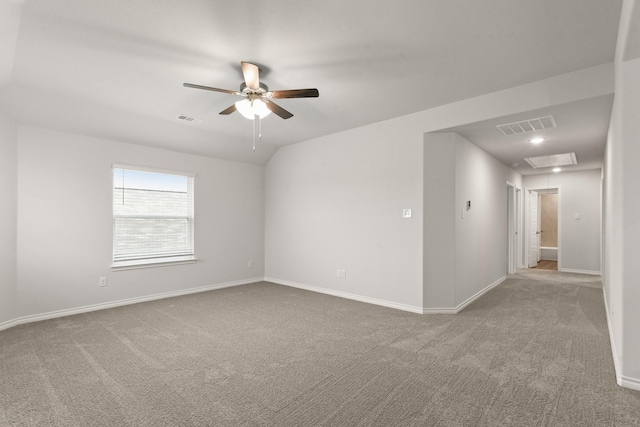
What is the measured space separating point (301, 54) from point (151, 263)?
3.90m

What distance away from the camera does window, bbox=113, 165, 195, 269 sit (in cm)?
463

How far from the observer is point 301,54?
2.72 m

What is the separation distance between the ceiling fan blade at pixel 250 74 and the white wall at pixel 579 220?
307 inches

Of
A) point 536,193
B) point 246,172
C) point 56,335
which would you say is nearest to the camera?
point 56,335

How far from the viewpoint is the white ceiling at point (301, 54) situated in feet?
7.12

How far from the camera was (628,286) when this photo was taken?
7.54 feet

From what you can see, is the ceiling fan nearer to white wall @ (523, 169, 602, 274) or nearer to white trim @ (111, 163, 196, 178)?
white trim @ (111, 163, 196, 178)

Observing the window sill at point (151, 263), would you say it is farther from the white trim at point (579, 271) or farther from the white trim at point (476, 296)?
the white trim at point (579, 271)

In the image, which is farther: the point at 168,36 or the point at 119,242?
the point at 119,242

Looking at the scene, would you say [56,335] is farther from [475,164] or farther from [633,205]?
[475,164]

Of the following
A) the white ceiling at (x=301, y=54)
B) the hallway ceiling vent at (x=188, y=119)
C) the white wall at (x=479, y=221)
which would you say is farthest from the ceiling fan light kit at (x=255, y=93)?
the white wall at (x=479, y=221)

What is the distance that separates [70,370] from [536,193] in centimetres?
1007

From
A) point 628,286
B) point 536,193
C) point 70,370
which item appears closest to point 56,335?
point 70,370

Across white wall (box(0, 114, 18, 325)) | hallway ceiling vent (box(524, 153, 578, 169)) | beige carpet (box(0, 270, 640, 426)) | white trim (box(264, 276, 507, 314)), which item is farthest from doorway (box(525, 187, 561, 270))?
white wall (box(0, 114, 18, 325))
